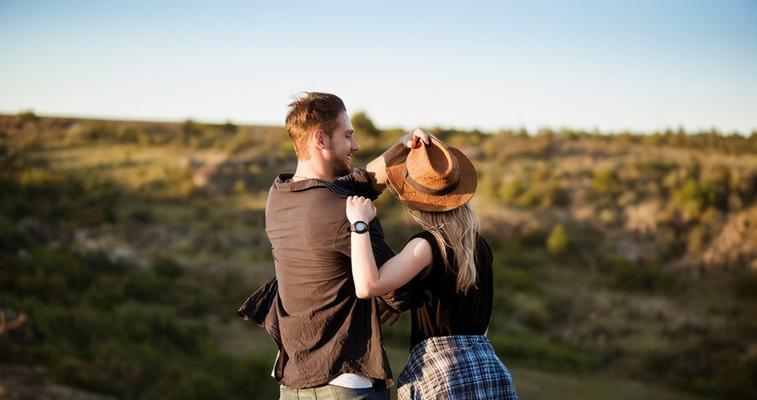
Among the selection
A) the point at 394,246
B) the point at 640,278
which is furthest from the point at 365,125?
the point at 640,278

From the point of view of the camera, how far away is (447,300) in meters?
2.62

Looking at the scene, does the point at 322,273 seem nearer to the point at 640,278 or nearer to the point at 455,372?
the point at 455,372

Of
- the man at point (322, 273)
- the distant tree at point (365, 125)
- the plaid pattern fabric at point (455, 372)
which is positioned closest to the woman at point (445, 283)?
the plaid pattern fabric at point (455, 372)

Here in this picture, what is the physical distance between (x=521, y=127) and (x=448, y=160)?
31750mm

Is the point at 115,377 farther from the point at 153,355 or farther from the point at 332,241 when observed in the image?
the point at 332,241

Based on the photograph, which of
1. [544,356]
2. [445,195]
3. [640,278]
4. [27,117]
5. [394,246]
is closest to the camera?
[445,195]

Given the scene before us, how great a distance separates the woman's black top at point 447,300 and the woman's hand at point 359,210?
20cm

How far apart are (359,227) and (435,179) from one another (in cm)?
40

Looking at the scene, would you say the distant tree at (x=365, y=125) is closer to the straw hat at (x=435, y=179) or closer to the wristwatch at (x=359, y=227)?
the straw hat at (x=435, y=179)

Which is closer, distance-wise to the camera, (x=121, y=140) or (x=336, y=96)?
(x=336, y=96)

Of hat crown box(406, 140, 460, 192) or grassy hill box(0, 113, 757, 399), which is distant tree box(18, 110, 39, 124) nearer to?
grassy hill box(0, 113, 757, 399)

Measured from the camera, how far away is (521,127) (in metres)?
33.8

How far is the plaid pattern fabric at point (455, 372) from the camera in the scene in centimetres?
259

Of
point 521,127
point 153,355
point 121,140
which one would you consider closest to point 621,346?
point 153,355
